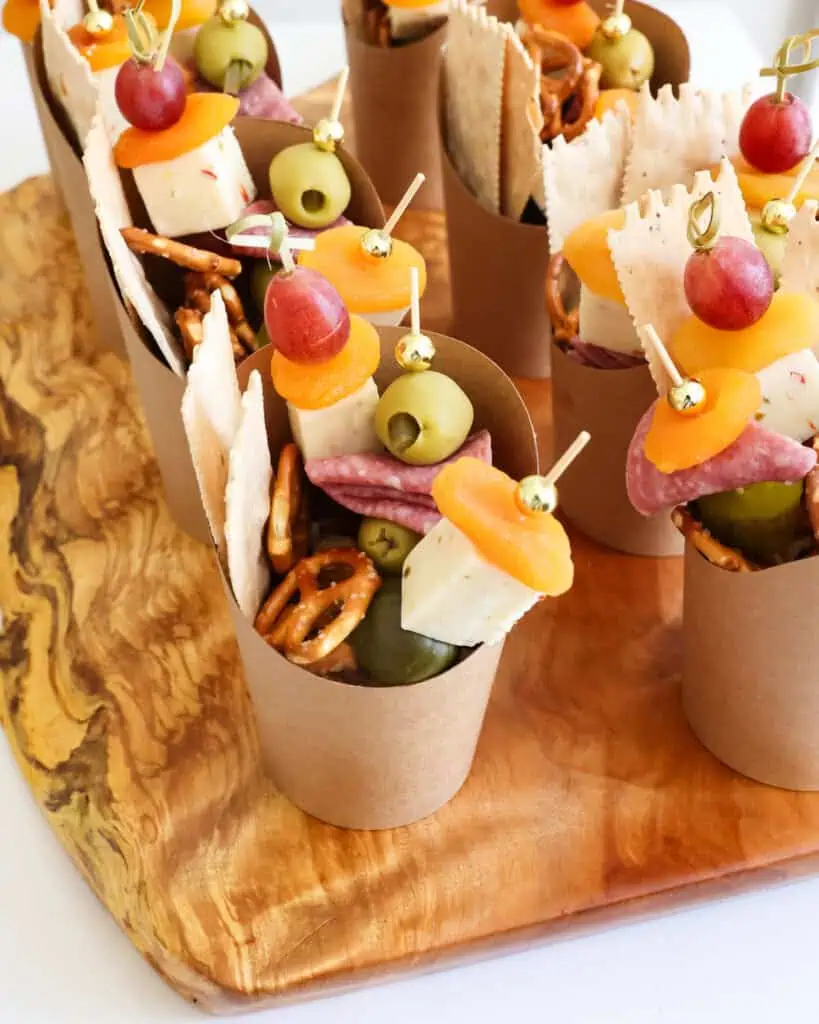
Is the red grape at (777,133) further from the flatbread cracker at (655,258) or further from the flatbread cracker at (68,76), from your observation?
the flatbread cracker at (68,76)

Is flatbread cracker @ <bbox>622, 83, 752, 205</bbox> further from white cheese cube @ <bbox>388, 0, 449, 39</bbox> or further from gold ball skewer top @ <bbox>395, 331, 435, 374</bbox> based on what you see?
white cheese cube @ <bbox>388, 0, 449, 39</bbox>

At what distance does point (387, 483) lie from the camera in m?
0.70

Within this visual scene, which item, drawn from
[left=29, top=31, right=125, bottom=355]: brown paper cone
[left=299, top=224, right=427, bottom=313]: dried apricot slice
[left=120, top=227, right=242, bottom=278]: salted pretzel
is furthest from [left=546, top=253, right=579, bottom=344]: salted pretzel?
[left=29, top=31, right=125, bottom=355]: brown paper cone

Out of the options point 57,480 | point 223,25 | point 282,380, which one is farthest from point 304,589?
point 223,25

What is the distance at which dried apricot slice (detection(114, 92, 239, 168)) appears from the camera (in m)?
0.83

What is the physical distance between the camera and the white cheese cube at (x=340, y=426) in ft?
2.34

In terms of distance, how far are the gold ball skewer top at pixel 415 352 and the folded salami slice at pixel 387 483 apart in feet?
0.19

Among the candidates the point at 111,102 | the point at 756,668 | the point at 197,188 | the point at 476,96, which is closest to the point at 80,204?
the point at 111,102

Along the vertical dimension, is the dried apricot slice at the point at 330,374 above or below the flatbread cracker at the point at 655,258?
below

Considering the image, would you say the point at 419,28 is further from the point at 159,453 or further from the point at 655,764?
the point at 655,764

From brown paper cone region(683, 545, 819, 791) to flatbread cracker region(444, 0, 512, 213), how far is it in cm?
40

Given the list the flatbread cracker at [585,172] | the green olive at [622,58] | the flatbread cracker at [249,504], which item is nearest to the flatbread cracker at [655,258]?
the flatbread cracker at [585,172]

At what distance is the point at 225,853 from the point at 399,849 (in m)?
0.11

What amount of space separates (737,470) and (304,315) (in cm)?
26
